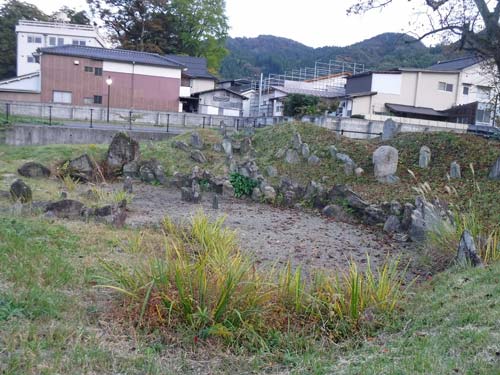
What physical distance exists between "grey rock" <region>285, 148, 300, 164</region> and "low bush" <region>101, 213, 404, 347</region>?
7739 mm

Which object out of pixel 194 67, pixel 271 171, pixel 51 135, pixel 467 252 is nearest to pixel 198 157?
pixel 271 171

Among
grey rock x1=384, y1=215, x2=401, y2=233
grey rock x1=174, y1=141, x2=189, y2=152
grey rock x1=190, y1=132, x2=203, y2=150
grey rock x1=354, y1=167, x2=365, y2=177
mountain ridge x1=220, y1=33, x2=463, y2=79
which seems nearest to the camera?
grey rock x1=384, y1=215, x2=401, y2=233

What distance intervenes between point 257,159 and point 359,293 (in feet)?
28.5

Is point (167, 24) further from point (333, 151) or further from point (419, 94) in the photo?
point (333, 151)

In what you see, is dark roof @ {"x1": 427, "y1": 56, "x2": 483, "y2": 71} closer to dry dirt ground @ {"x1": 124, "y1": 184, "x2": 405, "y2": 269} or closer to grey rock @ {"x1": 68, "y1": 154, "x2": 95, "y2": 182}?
dry dirt ground @ {"x1": 124, "y1": 184, "x2": 405, "y2": 269}

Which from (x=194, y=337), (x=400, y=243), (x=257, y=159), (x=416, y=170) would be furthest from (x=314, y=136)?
(x=194, y=337)

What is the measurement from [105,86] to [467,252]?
31.4 metres

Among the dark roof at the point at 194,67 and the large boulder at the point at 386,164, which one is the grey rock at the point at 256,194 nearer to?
the large boulder at the point at 386,164

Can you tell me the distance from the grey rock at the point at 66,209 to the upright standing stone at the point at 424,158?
6.77 meters

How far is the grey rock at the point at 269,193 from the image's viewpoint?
34.2ft

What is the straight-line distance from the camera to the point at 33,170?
11188mm

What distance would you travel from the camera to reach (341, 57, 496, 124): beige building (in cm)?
3183

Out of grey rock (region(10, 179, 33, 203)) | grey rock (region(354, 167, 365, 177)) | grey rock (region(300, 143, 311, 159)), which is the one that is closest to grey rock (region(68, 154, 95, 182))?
grey rock (region(10, 179, 33, 203))

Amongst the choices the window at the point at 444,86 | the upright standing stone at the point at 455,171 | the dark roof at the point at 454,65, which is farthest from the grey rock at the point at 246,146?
the dark roof at the point at 454,65
